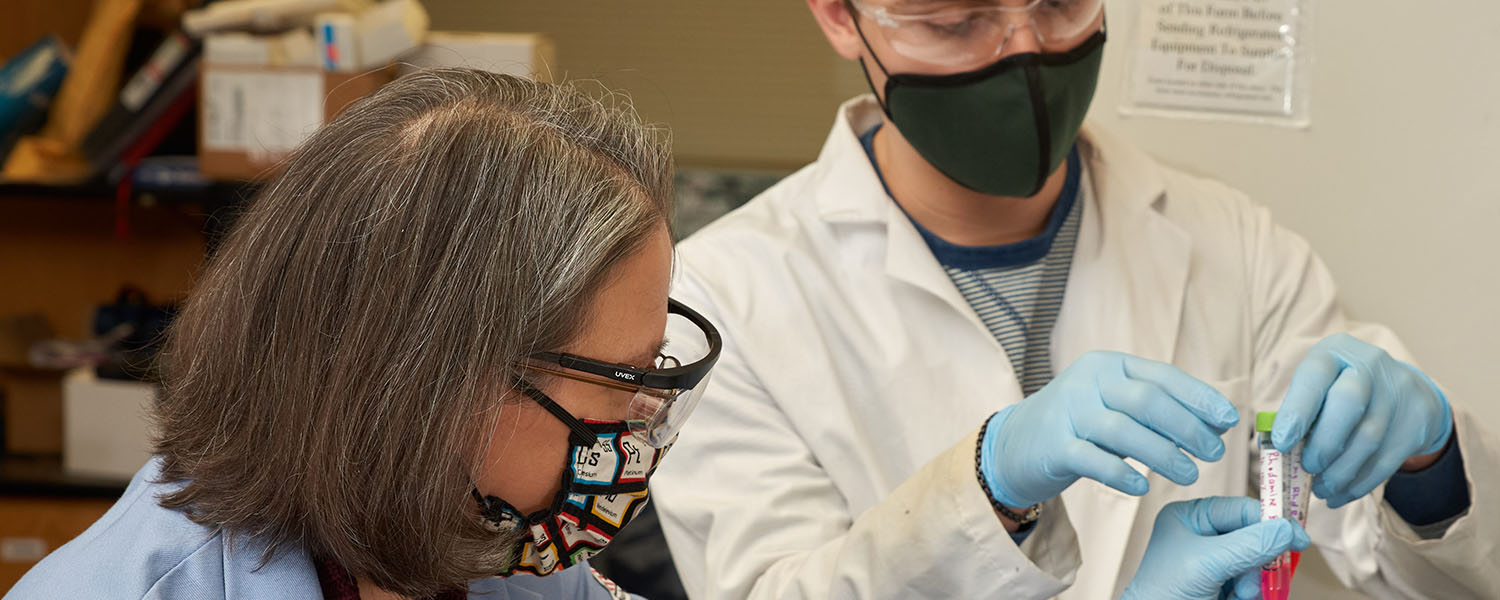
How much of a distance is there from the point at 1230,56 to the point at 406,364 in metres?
1.29

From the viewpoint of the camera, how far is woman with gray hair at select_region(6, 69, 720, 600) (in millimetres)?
887

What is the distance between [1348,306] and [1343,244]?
91 millimetres

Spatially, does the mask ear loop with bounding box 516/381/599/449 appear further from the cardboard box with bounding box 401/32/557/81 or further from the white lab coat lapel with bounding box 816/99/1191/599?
the cardboard box with bounding box 401/32/557/81

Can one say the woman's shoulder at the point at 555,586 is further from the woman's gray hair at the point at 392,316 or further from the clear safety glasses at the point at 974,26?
the clear safety glasses at the point at 974,26

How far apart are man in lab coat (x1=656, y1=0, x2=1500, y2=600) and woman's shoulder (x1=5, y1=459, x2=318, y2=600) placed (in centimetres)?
55

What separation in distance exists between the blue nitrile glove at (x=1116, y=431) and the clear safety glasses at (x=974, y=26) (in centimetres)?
43

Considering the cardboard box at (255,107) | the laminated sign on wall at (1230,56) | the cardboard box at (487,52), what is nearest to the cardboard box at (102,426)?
the cardboard box at (255,107)

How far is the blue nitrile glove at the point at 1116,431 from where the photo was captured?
1.10m

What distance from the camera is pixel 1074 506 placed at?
1468 mm

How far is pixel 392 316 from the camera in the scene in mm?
885

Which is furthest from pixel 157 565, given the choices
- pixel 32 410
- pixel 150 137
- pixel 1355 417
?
pixel 32 410

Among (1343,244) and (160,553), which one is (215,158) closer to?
(160,553)

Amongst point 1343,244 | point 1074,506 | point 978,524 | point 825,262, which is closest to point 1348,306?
point 1343,244

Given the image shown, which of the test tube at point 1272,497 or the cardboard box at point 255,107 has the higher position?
the cardboard box at point 255,107
